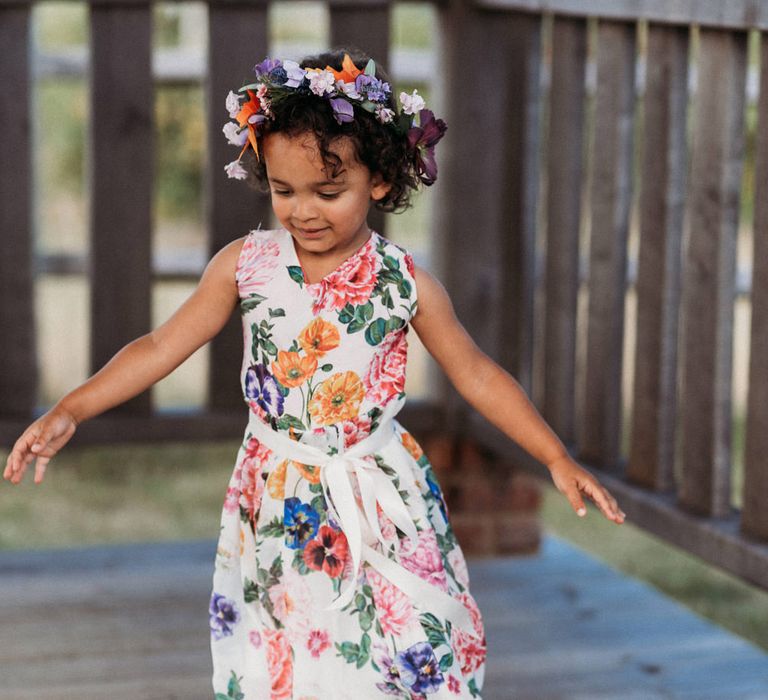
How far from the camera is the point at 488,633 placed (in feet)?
11.4

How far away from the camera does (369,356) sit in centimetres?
243

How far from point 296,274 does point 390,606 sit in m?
0.58

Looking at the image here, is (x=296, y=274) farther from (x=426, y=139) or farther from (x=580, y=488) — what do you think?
(x=580, y=488)

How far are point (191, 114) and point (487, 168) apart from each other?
308 centimetres

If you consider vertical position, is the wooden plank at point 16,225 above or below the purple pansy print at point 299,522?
above

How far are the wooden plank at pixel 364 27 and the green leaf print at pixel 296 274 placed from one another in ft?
4.50

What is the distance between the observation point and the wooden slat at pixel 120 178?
3.74 meters

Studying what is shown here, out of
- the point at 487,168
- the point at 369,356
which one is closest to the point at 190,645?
the point at 369,356

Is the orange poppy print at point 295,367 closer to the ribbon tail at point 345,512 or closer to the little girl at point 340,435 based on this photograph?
the little girl at point 340,435

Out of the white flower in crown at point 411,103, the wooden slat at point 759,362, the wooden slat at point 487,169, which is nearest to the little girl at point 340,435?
the white flower in crown at point 411,103

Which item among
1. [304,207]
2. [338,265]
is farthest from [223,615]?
[304,207]

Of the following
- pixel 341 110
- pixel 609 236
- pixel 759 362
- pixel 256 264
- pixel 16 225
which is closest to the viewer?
pixel 341 110

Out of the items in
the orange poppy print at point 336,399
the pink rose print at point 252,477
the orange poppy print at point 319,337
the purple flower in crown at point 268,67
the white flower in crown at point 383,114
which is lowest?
the pink rose print at point 252,477

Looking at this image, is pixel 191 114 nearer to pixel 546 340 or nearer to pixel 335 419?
pixel 546 340
